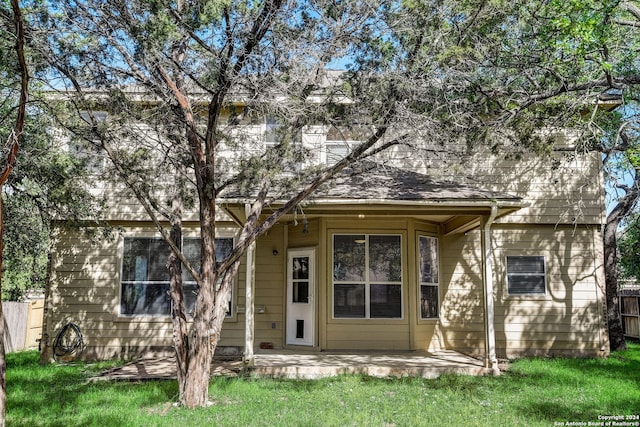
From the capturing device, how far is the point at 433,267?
1038 centimetres

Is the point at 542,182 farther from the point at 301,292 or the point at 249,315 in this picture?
the point at 249,315

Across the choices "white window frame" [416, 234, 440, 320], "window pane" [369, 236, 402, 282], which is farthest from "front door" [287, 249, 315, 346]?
"white window frame" [416, 234, 440, 320]

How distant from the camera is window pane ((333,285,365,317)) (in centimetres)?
966

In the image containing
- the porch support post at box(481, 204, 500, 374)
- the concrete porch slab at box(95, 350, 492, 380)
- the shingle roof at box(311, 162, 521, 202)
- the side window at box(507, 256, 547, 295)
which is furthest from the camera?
the side window at box(507, 256, 547, 295)

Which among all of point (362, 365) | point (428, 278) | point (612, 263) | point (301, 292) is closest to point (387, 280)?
point (428, 278)

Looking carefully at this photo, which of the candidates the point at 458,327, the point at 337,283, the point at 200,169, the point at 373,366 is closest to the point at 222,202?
the point at 200,169

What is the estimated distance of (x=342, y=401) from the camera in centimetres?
632

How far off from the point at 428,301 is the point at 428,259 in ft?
2.81

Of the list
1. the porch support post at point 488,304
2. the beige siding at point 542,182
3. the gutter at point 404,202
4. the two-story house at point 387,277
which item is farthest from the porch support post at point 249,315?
the beige siding at point 542,182

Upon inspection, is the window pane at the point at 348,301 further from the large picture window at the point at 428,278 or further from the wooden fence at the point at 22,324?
the wooden fence at the point at 22,324

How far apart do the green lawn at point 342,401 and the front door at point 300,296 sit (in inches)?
98.5

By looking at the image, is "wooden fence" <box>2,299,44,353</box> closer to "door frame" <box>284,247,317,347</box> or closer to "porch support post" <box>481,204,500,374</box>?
"door frame" <box>284,247,317,347</box>

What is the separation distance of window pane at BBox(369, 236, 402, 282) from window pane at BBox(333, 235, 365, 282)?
0.20 m

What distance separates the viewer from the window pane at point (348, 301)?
9664 mm
